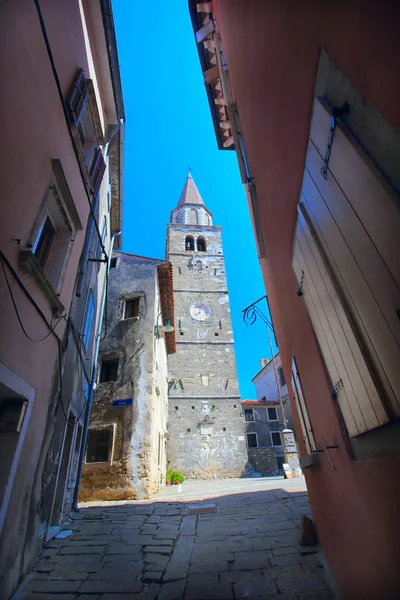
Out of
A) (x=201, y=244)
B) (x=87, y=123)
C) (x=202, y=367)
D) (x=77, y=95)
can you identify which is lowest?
(x=77, y=95)

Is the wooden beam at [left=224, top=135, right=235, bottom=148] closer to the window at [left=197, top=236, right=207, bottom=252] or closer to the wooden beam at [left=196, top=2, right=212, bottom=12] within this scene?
the wooden beam at [left=196, top=2, right=212, bottom=12]

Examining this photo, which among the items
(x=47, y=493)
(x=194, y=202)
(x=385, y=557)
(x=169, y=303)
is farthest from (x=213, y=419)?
(x=194, y=202)

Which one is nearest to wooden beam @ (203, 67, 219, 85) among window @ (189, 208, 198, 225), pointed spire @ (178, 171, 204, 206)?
window @ (189, 208, 198, 225)

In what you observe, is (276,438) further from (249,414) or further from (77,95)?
(77,95)

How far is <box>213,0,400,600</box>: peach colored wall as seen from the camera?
1.19 meters

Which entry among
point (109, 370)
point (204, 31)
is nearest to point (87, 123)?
point (204, 31)

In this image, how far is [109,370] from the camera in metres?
11.2

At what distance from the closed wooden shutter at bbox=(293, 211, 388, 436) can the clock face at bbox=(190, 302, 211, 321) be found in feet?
71.5

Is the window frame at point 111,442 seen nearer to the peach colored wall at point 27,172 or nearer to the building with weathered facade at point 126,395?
the building with weathered facade at point 126,395

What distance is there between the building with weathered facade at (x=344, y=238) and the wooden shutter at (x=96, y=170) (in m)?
3.93

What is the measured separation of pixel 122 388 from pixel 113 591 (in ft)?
24.5

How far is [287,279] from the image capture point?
3.81 meters

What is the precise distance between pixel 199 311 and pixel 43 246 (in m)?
20.6

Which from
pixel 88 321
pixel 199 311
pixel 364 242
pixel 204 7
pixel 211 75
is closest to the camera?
pixel 364 242
